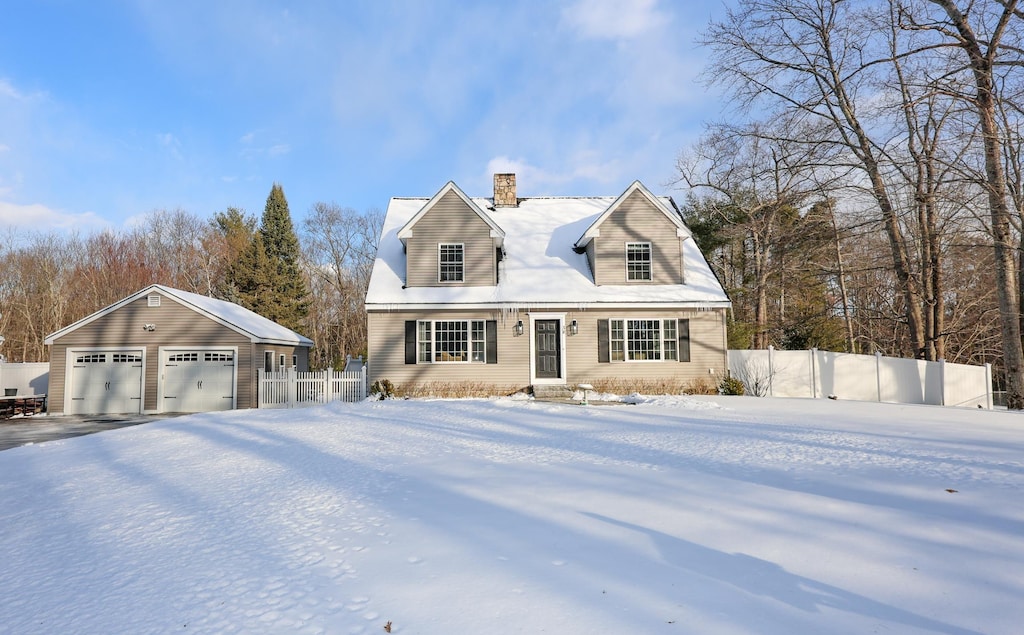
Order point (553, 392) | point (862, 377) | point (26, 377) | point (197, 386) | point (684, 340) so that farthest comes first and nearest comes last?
point (26, 377), point (197, 386), point (684, 340), point (862, 377), point (553, 392)

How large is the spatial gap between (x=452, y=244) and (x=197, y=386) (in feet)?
31.7

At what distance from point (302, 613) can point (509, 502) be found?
2.55 meters

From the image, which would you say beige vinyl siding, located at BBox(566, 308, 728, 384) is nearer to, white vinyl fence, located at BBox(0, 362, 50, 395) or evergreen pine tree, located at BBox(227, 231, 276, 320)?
white vinyl fence, located at BBox(0, 362, 50, 395)

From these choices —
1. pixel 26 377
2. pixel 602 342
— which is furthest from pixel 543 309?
pixel 26 377

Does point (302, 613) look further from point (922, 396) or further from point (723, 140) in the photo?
point (723, 140)

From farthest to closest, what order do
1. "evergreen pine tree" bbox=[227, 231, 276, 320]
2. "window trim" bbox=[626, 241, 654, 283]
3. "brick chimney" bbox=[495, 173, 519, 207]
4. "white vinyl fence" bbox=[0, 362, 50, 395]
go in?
"evergreen pine tree" bbox=[227, 231, 276, 320] < "brick chimney" bbox=[495, 173, 519, 207] < "white vinyl fence" bbox=[0, 362, 50, 395] < "window trim" bbox=[626, 241, 654, 283]

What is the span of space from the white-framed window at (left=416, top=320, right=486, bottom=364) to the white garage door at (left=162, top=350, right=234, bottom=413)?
6516mm

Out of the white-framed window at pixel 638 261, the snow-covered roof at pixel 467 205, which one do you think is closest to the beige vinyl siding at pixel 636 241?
the white-framed window at pixel 638 261

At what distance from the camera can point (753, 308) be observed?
96.6ft

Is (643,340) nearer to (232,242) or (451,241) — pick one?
(451,241)

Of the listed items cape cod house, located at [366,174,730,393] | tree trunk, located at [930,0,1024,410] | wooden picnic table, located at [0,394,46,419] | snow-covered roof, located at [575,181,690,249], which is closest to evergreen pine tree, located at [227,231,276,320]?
wooden picnic table, located at [0,394,46,419]

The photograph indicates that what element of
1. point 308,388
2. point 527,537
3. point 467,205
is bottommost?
point 527,537

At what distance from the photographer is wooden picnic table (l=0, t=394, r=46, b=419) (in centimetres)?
1730

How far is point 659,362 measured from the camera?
17719 millimetres
